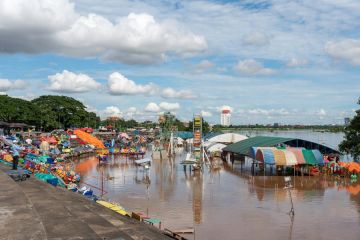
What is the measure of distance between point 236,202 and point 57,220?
1448 centimetres

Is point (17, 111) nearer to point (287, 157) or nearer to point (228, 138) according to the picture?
point (228, 138)

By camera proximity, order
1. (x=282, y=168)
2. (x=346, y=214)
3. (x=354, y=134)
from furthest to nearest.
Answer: (x=354, y=134)
(x=282, y=168)
(x=346, y=214)

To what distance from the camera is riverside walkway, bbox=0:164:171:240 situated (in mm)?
10320

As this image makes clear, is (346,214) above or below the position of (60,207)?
below

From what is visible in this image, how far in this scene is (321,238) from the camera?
17.2 meters

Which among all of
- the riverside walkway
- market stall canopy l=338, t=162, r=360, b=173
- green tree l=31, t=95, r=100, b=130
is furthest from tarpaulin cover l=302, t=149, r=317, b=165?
green tree l=31, t=95, r=100, b=130

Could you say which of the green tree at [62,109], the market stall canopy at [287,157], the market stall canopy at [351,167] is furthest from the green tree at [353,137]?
the green tree at [62,109]

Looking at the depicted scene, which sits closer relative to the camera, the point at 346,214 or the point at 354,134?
the point at 346,214

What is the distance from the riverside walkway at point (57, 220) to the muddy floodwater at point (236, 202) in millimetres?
4906

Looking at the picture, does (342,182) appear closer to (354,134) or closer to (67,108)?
(354,134)

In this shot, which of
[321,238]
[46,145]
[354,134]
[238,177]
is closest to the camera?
[321,238]

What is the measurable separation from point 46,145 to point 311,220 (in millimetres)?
35766

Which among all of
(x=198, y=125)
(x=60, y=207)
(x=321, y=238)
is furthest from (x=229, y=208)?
(x=198, y=125)

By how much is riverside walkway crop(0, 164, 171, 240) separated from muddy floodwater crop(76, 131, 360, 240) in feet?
16.1
